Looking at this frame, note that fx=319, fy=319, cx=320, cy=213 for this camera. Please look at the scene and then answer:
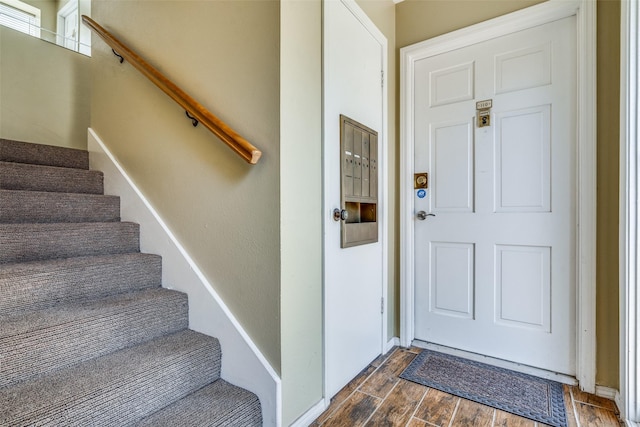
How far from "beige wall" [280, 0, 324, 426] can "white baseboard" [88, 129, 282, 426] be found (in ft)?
0.28

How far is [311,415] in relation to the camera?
142cm

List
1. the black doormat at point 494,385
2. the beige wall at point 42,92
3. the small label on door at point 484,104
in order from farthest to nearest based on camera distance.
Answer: the beige wall at point 42,92 < the small label on door at point 484,104 < the black doormat at point 494,385

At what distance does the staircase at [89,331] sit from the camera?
1.01 m

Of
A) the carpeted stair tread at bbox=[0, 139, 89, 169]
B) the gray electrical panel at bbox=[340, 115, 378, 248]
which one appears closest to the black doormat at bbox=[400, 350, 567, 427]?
the gray electrical panel at bbox=[340, 115, 378, 248]

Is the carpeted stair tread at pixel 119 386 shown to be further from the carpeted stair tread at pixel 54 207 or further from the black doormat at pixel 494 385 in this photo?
the black doormat at pixel 494 385

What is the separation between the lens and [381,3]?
2.08 metres

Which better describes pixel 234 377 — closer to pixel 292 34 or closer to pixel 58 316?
pixel 58 316

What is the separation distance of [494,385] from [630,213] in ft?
3.49

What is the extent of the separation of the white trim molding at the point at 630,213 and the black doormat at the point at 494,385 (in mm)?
283

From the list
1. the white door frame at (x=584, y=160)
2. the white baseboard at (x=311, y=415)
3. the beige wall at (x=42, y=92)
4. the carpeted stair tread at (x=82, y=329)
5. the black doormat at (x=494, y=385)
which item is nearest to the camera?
the carpeted stair tread at (x=82, y=329)

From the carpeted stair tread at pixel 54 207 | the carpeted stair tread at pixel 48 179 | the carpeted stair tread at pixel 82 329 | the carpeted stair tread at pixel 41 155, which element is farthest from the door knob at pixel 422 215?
the carpeted stair tread at pixel 41 155

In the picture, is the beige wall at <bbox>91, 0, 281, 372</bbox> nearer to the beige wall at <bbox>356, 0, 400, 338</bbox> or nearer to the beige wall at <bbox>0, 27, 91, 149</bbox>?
the beige wall at <bbox>356, 0, 400, 338</bbox>

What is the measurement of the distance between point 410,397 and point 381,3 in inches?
92.2

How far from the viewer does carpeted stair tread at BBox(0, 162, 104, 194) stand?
5.46ft
